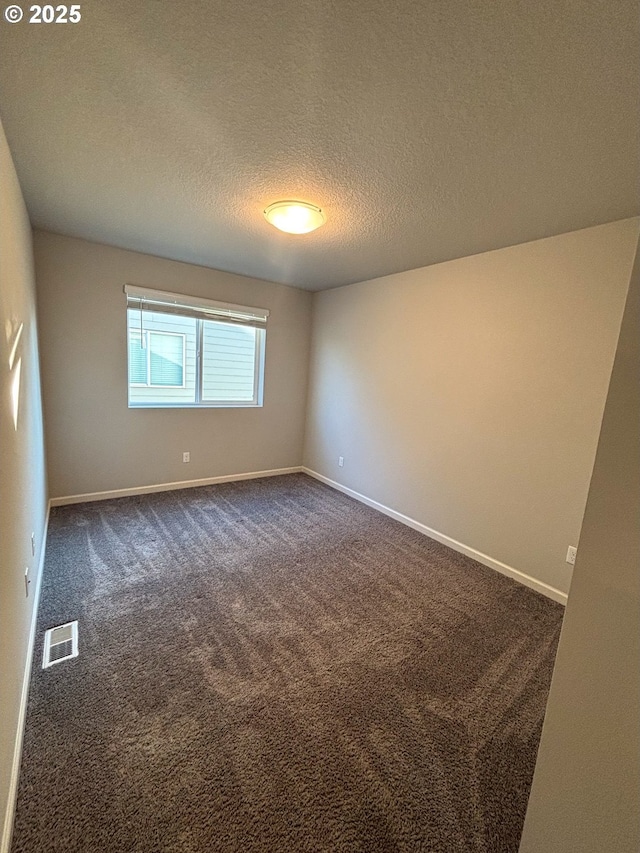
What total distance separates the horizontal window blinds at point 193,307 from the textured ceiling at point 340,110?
42.2 inches

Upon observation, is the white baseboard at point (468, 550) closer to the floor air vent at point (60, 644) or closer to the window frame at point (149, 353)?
the window frame at point (149, 353)

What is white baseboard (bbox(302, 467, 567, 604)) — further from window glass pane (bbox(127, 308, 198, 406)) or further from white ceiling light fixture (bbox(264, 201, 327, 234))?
white ceiling light fixture (bbox(264, 201, 327, 234))

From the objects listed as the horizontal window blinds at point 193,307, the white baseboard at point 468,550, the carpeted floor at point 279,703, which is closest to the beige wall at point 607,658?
the carpeted floor at point 279,703

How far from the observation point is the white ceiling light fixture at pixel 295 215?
6.85 ft

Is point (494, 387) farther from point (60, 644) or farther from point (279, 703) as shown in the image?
point (60, 644)

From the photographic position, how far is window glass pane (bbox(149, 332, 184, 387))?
12.1 feet

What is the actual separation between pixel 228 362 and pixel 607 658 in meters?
4.05

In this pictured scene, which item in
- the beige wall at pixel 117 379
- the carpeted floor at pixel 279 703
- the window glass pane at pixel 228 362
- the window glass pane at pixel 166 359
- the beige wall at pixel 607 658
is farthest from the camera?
the window glass pane at pixel 228 362

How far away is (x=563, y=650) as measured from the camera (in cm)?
76

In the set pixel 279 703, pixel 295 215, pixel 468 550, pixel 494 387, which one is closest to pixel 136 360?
pixel 295 215

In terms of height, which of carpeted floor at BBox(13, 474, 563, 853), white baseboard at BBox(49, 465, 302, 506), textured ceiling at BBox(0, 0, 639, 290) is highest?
textured ceiling at BBox(0, 0, 639, 290)

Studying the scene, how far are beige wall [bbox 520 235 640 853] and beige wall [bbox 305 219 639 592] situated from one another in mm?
1887

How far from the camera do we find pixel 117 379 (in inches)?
137

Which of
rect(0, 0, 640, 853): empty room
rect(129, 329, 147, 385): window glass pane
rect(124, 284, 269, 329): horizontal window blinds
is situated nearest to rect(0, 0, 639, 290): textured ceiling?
rect(0, 0, 640, 853): empty room
